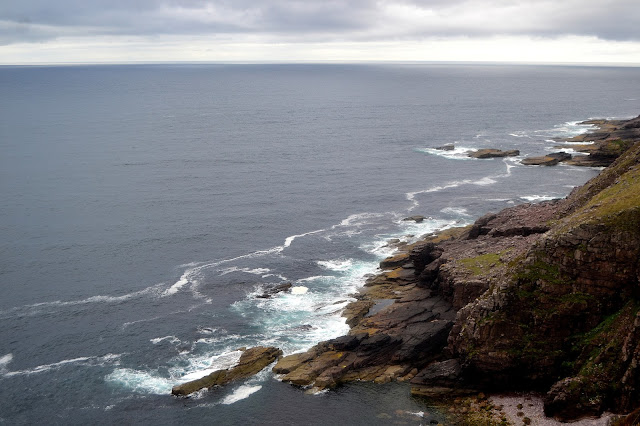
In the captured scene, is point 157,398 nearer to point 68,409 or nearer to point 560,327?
point 68,409

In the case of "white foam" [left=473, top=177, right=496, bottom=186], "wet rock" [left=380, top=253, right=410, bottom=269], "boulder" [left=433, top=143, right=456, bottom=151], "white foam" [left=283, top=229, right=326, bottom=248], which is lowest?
"white foam" [left=283, top=229, right=326, bottom=248]

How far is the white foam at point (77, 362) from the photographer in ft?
228

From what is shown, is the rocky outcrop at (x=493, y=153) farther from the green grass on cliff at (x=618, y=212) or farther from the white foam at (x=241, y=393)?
the white foam at (x=241, y=393)

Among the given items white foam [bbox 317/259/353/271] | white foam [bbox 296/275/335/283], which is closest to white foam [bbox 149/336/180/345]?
white foam [bbox 296/275/335/283]

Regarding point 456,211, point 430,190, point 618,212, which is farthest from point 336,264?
point 430,190

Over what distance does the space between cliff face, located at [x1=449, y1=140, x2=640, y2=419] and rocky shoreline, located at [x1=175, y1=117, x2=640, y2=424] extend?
0.09 metres

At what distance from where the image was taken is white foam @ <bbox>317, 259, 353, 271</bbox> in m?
96.2

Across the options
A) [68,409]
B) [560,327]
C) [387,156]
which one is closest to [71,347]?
[68,409]

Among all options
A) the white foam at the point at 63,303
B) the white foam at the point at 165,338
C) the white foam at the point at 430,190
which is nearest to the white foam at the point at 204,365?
the white foam at the point at 165,338

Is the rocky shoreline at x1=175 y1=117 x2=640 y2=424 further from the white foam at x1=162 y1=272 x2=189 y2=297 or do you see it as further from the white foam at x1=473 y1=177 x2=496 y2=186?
the white foam at x1=473 y1=177 x2=496 y2=186

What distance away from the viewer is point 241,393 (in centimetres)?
6338

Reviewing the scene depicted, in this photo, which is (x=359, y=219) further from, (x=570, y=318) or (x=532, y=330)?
(x=570, y=318)

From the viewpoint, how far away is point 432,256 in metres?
86.9

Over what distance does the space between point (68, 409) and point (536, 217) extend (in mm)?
65652
